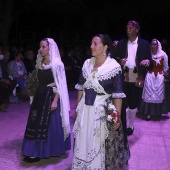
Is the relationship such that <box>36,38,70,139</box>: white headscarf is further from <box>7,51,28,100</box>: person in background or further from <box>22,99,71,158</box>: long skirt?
<box>7,51,28,100</box>: person in background

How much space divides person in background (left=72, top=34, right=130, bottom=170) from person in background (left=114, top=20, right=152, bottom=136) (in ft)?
5.58

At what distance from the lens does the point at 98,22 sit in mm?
24656

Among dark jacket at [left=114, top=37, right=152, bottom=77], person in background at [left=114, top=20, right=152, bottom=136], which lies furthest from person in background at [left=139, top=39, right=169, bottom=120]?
dark jacket at [left=114, top=37, right=152, bottom=77]

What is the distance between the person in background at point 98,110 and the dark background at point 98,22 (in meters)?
15.5

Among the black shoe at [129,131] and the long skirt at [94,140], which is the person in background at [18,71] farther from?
the long skirt at [94,140]

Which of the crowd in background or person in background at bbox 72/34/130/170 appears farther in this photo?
the crowd in background

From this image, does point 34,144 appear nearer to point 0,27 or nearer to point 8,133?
point 8,133

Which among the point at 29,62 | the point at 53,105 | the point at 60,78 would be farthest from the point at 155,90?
the point at 29,62

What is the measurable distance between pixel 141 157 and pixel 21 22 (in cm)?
1682

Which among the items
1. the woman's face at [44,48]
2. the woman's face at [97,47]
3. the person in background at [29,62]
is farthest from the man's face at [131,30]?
the person in background at [29,62]

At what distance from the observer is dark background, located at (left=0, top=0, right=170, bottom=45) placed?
67.4 ft

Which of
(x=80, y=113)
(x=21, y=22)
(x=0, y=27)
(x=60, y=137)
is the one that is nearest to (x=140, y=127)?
(x=60, y=137)

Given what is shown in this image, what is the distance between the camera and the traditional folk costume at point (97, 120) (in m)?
3.76

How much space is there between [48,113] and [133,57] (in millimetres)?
1891
